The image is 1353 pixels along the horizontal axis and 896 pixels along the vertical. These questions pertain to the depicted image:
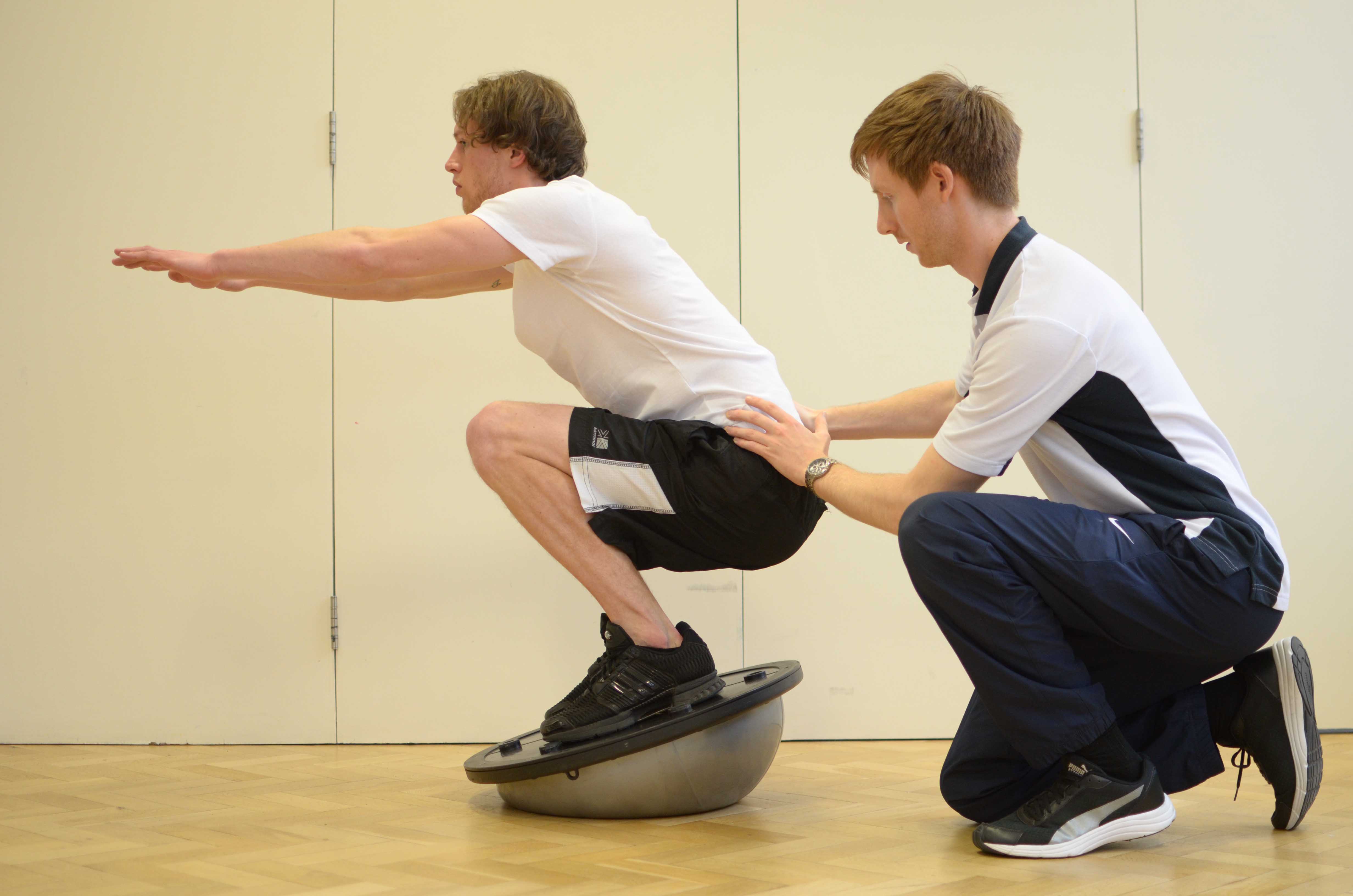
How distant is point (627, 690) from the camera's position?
6.02 feet

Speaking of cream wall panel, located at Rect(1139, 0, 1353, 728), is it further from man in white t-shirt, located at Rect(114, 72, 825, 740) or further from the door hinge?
Result: man in white t-shirt, located at Rect(114, 72, 825, 740)

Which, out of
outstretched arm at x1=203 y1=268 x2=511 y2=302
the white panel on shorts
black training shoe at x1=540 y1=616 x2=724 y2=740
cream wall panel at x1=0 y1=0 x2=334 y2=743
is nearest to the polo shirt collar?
the white panel on shorts

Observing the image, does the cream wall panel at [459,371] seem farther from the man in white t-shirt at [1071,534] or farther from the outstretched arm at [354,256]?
the man in white t-shirt at [1071,534]

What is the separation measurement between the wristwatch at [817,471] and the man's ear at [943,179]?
402 millimetres

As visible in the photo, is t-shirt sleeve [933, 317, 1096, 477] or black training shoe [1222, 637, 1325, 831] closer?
t-shirt sleeve [933, 317, 1096, 477]

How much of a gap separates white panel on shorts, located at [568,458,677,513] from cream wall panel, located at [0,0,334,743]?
1.15m

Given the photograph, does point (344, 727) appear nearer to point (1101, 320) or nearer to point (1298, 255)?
point (1101, 320)

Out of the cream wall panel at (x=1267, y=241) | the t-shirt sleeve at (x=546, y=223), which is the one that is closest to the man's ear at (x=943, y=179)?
the t-shirt sleeve at (x=546, y=223)

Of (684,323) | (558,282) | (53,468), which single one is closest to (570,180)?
(558,282)

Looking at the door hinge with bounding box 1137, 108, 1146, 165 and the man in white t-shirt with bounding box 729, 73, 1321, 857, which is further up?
the door hinge with bounding box 1137, 108, 1146, 165

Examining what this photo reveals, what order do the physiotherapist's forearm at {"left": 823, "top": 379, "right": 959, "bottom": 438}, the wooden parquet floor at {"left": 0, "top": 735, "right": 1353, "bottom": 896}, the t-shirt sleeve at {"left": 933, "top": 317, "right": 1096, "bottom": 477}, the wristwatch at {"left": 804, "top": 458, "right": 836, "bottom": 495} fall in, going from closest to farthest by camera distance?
the wooden parquet floor at {"left": 0, "top": 735, "right": 1353, "bottom": 896}
the t-shirt sleeve at {"left": 933, "top": 317, "right": 1096, "bottom": 477}
the wristwatch at {"left": 804, "top": 458, "right": 836, "bottom": 495}
the physiotherapist's forearm at {"left": 823, "top": 379, "right": 959, "bottom": 438}

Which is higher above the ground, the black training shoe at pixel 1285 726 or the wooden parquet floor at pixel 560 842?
the black training shoe at pixel 1285 726

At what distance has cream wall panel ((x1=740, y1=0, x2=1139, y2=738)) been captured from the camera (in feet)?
9.19

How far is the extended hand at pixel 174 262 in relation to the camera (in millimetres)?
1786
